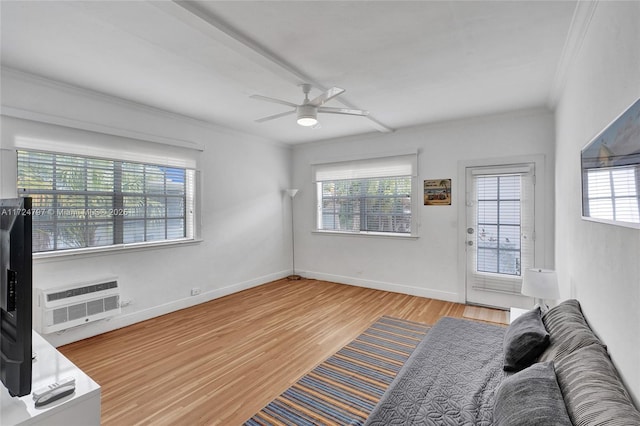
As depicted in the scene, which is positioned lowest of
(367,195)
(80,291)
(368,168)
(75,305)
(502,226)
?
(75,305)

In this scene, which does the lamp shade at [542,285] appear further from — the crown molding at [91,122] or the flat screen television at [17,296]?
the crown molding at [91,122]

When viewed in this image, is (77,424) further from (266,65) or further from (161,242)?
(161,242)

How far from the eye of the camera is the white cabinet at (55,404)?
112cm

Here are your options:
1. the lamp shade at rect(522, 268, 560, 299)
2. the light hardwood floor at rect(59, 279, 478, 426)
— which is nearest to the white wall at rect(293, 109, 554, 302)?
the light hardwood floor at rect(59, 279, 478, 426)

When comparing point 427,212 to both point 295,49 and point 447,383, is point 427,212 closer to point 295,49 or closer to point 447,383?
point 295,49

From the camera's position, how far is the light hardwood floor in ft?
7.13

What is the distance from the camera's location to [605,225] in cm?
151

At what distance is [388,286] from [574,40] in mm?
3792

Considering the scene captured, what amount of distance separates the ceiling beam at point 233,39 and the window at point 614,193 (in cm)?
228

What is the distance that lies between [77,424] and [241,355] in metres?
1.74

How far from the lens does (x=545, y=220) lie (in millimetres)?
3844

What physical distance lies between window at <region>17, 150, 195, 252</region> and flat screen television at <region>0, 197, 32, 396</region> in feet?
7.04

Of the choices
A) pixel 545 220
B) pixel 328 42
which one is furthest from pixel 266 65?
pixel 545 220

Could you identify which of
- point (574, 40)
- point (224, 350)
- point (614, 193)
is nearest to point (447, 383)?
point (614, 193)
